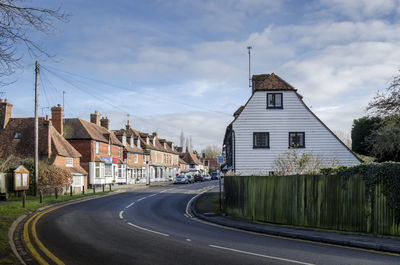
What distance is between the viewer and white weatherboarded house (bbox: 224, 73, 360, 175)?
29.9 m

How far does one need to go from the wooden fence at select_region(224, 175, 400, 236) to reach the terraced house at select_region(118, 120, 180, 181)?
50.3m

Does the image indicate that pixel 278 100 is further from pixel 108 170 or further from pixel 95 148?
pixel 108 170

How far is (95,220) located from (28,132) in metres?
27.8

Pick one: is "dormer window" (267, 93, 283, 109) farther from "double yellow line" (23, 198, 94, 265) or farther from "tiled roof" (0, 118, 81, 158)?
"tiled roof" (0, 118, 81, 158)

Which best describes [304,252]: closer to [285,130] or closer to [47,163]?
[285,130]

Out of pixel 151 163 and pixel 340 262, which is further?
pixel 151 163

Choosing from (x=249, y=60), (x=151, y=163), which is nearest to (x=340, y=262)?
(x=249, y=60)

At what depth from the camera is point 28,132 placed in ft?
135

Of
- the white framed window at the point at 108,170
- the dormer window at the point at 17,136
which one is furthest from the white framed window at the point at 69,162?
the white framed window at the point at 108,170

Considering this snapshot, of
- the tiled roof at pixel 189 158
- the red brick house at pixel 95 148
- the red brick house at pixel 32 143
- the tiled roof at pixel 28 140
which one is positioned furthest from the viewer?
the tiled roof at pixel 189 158

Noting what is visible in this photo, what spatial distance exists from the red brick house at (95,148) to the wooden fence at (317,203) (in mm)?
34426

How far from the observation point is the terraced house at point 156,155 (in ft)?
234

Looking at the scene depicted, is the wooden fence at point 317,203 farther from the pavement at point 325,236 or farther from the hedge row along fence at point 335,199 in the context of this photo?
the pavement at point 325,236

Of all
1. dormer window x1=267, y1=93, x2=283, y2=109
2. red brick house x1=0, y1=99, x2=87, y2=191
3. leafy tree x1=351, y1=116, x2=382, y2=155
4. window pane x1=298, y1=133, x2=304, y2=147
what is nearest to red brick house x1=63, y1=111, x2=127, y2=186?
red brick house x1=0, y1=99, x2=87, y2=191
